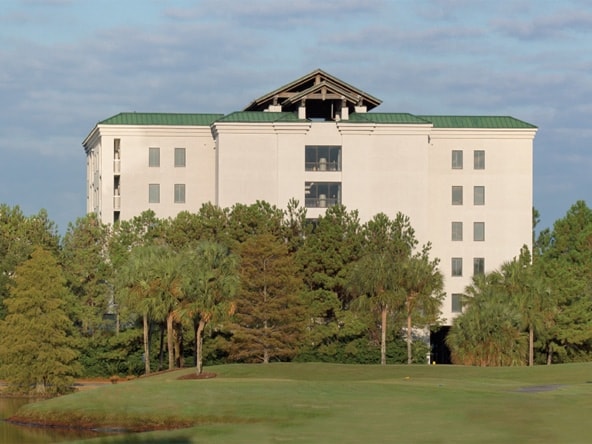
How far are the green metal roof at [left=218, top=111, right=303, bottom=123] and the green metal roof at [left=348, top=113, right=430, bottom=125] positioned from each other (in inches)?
218

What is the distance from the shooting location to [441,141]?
116250mm

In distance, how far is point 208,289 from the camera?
77.2 m

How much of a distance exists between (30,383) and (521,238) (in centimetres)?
5276

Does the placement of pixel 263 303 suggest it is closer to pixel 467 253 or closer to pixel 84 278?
pixel 84 278

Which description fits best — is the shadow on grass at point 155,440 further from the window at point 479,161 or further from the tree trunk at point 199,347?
the window at point 479,161

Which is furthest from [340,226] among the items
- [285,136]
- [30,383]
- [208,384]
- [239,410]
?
[239,410]

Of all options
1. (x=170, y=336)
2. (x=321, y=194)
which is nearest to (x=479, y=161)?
(x=321, y=194)

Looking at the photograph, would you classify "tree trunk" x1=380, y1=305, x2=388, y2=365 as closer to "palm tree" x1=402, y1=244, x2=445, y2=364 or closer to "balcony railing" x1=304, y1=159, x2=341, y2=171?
"palm tree" x1=402, y1=244, x2=445, y2=364

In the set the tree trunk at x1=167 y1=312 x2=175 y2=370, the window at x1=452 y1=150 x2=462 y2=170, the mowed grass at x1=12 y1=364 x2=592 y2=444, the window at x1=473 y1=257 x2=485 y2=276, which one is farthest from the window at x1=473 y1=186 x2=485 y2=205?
the mowed grass at x1=12 y1=364 x2=592 y2=444

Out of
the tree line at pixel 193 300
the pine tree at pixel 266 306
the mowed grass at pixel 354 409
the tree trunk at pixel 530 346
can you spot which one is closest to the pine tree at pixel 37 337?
the tree line at pixel 193 300

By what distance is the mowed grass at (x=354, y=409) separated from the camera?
135ft

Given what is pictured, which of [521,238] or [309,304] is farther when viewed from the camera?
[521,238]

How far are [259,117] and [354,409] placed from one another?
6574cm

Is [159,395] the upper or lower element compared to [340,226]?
lower
